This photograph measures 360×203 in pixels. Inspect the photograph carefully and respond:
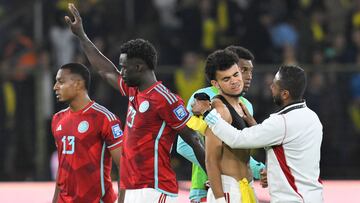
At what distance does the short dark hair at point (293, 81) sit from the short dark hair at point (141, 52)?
35.5 inches

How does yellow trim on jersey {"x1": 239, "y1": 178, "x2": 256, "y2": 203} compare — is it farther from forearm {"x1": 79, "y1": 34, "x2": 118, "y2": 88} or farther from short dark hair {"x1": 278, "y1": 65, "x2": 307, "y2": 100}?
forearm {"x1": 79, "y1": 34, "x2": 118, "y2": 88}

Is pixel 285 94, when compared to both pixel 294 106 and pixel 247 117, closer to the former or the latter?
pixel 294 106

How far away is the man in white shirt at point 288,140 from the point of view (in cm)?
574

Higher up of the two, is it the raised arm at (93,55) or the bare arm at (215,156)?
the raised arm at (93,55)

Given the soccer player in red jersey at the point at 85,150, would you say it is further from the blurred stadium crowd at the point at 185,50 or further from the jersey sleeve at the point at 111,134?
the blurred stadium crowd at the point at 185,50

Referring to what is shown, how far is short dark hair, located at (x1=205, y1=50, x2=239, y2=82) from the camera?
6.04 metres

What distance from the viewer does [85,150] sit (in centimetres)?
647

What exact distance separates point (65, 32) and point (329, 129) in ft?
14.2

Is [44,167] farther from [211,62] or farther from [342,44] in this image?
[211,62]

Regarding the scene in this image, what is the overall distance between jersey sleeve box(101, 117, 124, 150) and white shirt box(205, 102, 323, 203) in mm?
920

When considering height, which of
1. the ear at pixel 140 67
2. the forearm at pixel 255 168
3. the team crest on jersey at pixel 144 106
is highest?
the ear at pixel 140 67

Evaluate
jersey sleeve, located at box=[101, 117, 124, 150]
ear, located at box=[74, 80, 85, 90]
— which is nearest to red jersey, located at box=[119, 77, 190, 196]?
jersey sleeve, located at box=[101, 117, 124, 150]

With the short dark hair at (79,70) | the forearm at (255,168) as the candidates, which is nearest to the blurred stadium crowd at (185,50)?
the short dark hair at (79,70)

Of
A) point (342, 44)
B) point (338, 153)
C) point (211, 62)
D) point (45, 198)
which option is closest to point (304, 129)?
point (211, 62)
